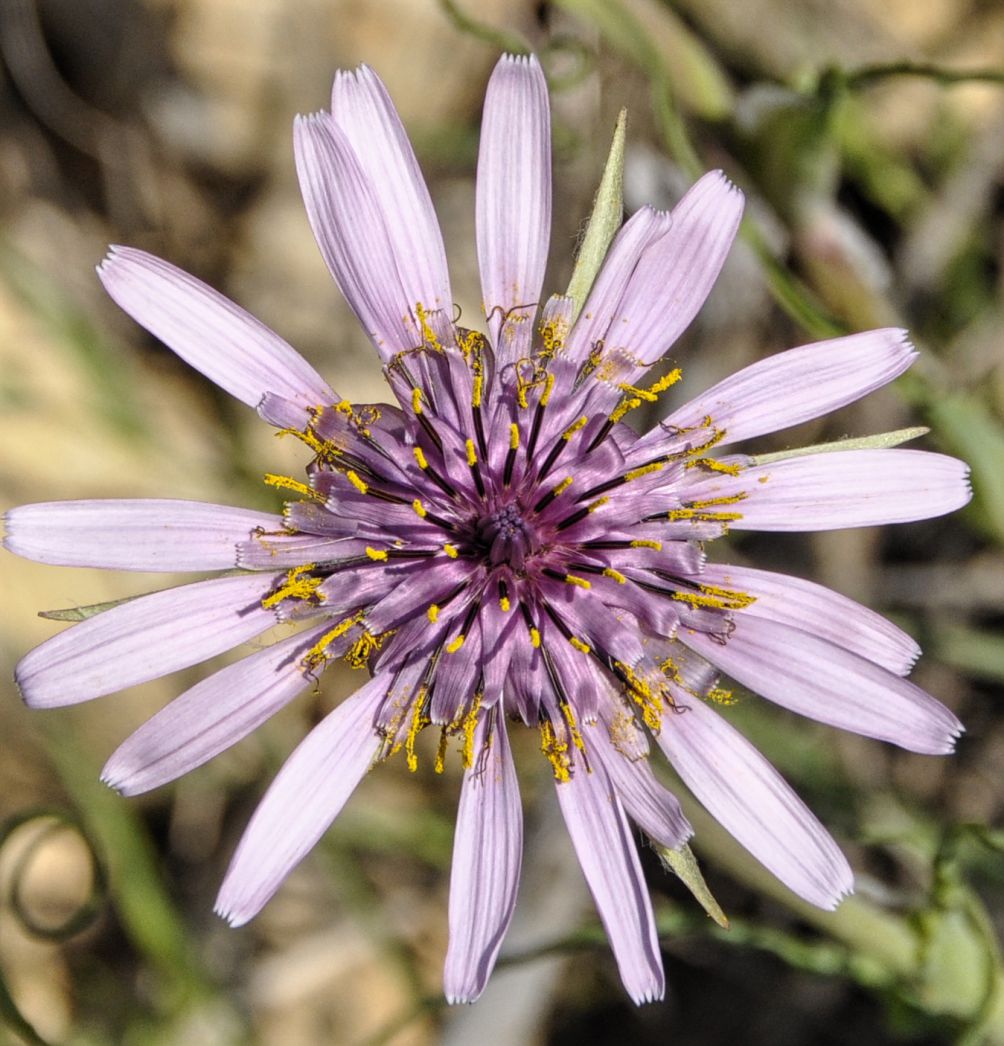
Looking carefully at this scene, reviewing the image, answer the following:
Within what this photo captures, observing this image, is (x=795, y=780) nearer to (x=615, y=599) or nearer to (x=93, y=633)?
(x=615, y=599)

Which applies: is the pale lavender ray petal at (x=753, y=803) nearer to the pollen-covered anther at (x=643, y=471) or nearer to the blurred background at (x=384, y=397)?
the pollen-covered anther at (x=643, y=471)

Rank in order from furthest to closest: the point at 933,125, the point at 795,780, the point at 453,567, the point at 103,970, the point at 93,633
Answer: the point at 103,970 < the point at 933,125 < the point at 795,780 < the point at 453,567 < the point at 93,633

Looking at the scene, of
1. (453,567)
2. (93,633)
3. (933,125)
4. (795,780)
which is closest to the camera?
(93,633)

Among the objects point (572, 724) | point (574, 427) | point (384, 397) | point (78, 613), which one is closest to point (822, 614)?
point (572, 724)

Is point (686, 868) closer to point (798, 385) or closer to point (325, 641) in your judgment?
point (325, 641)

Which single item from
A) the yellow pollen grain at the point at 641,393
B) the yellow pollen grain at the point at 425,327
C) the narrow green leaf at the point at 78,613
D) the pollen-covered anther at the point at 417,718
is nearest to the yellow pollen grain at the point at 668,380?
the yellow pollen grain at the point at 641,393

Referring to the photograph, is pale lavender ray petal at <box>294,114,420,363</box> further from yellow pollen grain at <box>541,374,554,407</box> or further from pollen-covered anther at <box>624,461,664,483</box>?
pollen-covered anther at <box>624,461,664,483</box>

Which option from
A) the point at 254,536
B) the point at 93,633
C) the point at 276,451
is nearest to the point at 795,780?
the point at 254,536

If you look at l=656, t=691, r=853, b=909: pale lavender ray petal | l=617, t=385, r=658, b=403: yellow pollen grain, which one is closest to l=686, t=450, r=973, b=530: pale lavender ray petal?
l=617, t=385, r=658, b=403: yellow pollen grain
